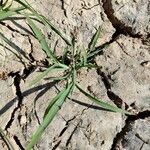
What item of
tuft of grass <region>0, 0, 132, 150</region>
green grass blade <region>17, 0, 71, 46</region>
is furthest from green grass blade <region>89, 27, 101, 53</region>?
green grass blade <region>17, 0, 71, 46</region>

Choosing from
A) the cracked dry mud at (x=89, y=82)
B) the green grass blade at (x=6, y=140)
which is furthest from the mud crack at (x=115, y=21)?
the green grass blade at (x=6, y=140)

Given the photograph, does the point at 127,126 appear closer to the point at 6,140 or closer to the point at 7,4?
the point at 6,140

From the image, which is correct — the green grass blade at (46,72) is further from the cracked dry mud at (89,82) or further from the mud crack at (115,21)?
the mud crack at (115,21)

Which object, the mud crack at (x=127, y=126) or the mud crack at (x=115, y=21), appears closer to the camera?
the mud crack at (x=127, y=126)

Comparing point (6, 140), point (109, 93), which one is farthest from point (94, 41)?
point (6, 140)

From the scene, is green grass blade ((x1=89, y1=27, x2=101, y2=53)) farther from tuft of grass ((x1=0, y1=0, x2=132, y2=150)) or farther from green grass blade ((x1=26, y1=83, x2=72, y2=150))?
green grass blade ((x1=26, y1=83, x2=72, y2=150))

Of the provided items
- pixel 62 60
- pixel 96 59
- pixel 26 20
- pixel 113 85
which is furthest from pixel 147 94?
pixel 26 20
